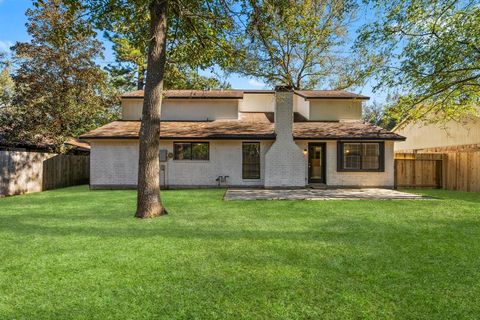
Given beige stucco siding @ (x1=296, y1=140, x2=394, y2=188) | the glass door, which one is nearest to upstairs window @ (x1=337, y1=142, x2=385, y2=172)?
beige stucco siding @ (x1=296, y1=140, x2=394, y2=188)

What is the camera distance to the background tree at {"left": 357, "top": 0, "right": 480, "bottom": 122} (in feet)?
33.2

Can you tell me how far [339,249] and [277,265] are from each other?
1.31 metres

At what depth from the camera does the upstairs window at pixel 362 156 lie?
15.6 metres

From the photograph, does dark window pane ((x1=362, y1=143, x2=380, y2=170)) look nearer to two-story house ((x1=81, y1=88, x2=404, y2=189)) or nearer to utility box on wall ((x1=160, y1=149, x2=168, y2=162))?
two-story house ((x1=81, y1=88, x2=404, y2=189))

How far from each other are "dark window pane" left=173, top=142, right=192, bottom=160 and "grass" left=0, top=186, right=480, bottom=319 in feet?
26.8

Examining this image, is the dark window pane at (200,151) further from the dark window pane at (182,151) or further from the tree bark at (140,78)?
the tree bark at (140,78)

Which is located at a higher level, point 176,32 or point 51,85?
point 51,85

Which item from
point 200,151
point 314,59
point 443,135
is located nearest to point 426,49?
point 200,151

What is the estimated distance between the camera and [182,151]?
15742 millimetres

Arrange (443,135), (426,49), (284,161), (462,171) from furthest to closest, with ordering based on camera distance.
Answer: (443,135) → (462,171) → (284,161) → (426,49)

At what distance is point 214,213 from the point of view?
8.29 m

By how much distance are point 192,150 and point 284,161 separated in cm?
455

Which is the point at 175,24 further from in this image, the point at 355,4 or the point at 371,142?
the point at 371,142

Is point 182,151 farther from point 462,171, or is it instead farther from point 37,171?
point 462,171
